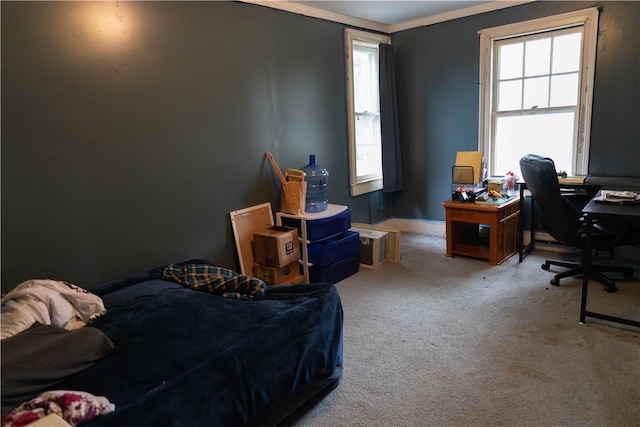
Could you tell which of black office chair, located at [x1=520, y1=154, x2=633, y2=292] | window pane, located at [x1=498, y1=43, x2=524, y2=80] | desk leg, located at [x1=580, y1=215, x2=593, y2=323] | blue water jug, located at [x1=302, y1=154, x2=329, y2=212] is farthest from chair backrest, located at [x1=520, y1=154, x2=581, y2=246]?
blue water jug, located at [x1=302, y1=154, x2=329, y2=212]

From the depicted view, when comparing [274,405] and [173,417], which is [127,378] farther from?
[274,405]

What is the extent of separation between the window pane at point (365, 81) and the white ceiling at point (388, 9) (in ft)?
1.04

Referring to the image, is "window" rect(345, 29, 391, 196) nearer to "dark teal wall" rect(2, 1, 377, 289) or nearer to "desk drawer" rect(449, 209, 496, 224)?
"dark teal wall" rect(2, 1, 377, 289)

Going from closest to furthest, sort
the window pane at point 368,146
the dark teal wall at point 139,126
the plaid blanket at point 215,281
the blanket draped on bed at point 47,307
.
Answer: the blanket draped on bed at point 47,307, the dark teal wall at point 139,126, the plaid blanket at point 215,281, the window pane at point 368,146

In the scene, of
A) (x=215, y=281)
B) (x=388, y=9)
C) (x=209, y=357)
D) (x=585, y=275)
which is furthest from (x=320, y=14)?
(x=209, y=357)

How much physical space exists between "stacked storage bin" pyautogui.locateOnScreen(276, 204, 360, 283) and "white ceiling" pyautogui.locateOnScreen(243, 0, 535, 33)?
6.02 feet

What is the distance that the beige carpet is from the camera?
1.85 meters

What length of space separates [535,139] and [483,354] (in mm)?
2643

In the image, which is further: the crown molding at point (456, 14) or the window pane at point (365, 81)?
the window pane at point (365, 81)

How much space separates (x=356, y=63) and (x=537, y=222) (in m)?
2.52

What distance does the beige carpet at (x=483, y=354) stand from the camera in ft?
6.07

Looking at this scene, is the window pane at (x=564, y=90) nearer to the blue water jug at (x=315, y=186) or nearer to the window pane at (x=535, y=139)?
the window pane at (x=535, y=139)

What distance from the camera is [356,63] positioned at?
4445 millimetres

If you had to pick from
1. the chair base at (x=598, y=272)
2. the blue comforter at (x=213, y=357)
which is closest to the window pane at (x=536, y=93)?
the chair base at (x=598, y=272)
